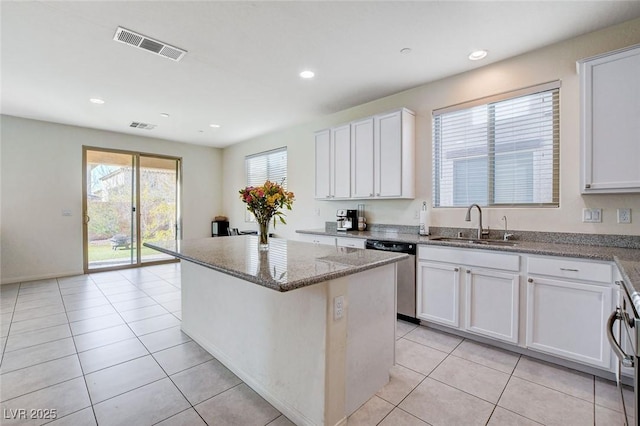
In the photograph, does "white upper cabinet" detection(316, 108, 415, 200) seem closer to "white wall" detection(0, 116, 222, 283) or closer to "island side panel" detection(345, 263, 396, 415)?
"island side panel" detection(345, 263, 396, 415)

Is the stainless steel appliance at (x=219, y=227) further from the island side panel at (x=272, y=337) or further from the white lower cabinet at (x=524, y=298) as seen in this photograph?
the white lower cabinet at (x=524, y=298)

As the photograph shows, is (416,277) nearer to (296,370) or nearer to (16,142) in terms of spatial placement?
(296,370)

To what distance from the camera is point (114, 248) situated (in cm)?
567

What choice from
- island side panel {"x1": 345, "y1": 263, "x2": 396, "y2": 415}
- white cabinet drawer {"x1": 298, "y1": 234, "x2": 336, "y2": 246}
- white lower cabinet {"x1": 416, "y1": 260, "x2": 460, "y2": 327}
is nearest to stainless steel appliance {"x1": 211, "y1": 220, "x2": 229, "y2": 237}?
white cabinet drawer {"x1": 298, "y1": 234, "x2": 336, "y2": 246}

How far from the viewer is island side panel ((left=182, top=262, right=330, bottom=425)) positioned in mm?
1547

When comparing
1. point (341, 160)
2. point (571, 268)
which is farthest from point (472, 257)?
point (341, 160)

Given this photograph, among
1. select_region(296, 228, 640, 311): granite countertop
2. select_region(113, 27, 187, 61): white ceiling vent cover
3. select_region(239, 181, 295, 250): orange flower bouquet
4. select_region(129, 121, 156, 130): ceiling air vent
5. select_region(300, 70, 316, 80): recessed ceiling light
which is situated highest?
select_region(129, 121, 156, 130): ceiling air vent

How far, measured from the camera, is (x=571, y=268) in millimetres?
2111

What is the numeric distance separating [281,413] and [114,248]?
5.50 meters

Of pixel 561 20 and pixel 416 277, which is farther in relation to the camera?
pixel 416 277

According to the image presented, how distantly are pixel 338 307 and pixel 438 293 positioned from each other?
5.49 ft

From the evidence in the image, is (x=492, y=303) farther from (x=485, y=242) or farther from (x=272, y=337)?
(x=272, y=337)

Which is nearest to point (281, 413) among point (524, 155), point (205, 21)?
point (205, 21)

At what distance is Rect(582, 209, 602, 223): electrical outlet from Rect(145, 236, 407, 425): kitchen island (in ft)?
5.87
